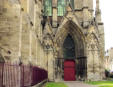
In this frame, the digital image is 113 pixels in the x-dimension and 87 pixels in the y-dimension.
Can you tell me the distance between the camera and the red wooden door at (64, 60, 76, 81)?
31.3 m

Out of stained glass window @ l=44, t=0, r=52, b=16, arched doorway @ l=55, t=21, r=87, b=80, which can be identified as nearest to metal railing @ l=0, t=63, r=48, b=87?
arched doorway @ l=55, t=21, r=87, b=80

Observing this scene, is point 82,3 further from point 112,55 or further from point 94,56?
point 112,55

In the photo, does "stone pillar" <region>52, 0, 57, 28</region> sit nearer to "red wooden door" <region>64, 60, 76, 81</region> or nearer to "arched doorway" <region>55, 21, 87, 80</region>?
"arched doorway" <region>55, 21, 87, 80</region>

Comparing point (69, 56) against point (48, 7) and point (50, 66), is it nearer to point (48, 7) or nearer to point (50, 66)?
point (50, 66)

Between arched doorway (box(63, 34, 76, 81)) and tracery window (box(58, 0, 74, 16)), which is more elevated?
tracery window (box(58, 0, 74, 16))

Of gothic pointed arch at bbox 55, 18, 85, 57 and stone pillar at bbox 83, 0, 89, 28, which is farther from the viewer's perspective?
stone pillar at bbox 83, 0, 89, 28

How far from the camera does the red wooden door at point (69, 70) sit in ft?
103

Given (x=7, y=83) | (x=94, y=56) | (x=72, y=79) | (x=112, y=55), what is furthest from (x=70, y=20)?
(x=112, y=55)

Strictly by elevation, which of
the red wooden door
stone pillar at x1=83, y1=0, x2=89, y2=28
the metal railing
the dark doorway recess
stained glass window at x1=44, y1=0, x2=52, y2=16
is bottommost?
the red wooden door

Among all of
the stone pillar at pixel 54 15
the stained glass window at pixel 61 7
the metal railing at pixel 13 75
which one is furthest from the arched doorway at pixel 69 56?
the metal railing at pixel 13 75

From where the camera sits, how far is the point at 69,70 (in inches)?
1240

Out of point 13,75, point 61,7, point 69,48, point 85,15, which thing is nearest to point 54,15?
point 61,7

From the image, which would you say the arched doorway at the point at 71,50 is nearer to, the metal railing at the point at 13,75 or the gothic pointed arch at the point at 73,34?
the gothic pointed arch at the point at 73,34

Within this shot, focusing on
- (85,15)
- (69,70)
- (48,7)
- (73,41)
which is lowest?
(69,70)
